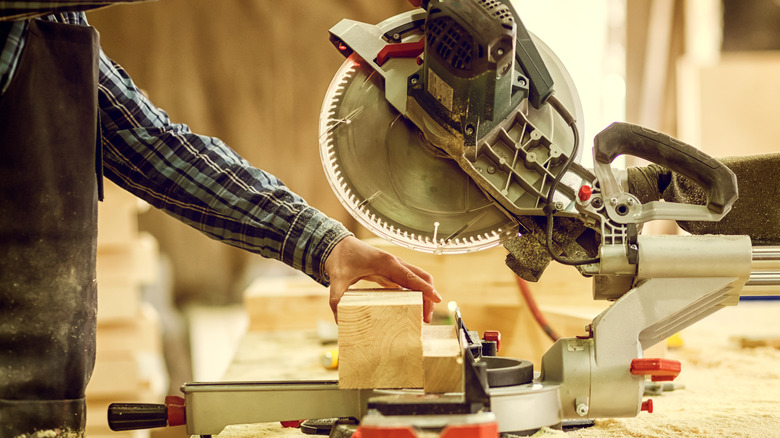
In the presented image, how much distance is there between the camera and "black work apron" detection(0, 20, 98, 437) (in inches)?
39.6

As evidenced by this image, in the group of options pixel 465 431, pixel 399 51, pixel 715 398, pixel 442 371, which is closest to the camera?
pixel 465 431

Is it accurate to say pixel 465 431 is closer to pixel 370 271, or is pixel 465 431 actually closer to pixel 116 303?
pixel 370 271

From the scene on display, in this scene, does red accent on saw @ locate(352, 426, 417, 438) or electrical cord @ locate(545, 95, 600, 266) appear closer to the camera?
red accent on saw @ locate(352, 426, 417, 438)

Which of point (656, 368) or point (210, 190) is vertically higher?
point (210, 190)

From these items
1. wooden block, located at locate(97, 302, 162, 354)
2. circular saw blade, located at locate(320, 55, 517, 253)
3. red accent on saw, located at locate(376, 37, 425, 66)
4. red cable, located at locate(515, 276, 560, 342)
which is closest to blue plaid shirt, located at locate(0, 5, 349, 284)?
circular saw blade, located at locate(320, 55, 517, 253)

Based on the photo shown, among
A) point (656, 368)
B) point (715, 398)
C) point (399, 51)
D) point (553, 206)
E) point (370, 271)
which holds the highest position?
point (399, 51)

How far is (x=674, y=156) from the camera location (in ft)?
3.38

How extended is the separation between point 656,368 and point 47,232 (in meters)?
0.95

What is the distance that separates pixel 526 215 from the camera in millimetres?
1097

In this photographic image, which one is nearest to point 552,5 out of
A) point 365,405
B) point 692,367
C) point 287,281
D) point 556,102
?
point 287,281

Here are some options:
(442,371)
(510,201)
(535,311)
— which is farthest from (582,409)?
(535,311)

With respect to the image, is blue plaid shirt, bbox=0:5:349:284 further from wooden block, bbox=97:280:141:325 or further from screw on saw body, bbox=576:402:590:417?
wooden block, bbox=97:280:141:325

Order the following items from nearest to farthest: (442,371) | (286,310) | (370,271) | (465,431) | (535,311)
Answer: (465,431)
(442,371)
(370,271)
(535,311)
(286,310)

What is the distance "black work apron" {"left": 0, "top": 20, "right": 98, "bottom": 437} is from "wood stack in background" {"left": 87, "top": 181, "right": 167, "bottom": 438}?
1536 millimetres
